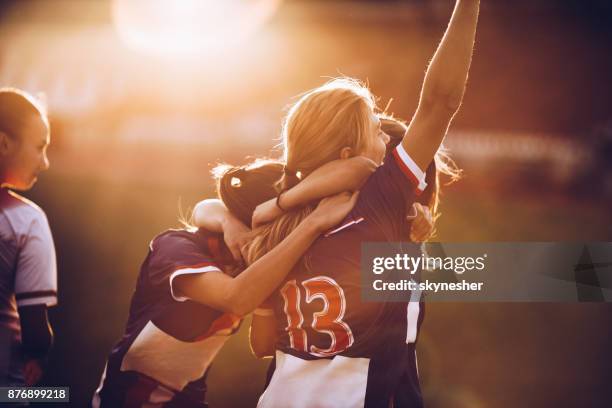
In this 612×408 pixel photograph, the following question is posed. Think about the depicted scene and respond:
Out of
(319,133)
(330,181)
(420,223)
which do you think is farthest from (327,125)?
(420,223)

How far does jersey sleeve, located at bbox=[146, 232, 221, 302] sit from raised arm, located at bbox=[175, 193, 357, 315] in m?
0.06

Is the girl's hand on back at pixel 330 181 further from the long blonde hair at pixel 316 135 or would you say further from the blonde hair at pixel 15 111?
the blonde hair at pixel 15 111

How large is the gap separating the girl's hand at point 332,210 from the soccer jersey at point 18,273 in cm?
85

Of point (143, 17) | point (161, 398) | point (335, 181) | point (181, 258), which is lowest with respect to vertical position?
point (161, 398)

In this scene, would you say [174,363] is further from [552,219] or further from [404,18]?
[404,18]

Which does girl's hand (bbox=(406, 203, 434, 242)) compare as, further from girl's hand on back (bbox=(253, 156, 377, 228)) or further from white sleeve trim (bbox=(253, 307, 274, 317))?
white sleeve trim (bbox=(253, 307, 274, 317))

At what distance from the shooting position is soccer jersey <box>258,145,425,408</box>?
5.14 feet

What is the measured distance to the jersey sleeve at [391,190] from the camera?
1.58m

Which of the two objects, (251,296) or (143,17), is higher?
(143,17)

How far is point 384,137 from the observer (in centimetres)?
177

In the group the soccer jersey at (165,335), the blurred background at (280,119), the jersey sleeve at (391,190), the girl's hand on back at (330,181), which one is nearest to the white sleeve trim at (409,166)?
the jersey sleeve at (391,190)

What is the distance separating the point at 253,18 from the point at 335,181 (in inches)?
476

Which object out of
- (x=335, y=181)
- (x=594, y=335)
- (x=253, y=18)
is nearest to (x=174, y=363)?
(x=335, y=181)

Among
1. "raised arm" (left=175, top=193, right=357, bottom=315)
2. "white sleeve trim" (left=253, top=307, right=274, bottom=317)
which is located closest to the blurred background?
"white sleeve trim" (left=253, top=307, right=274, bottom=317)
